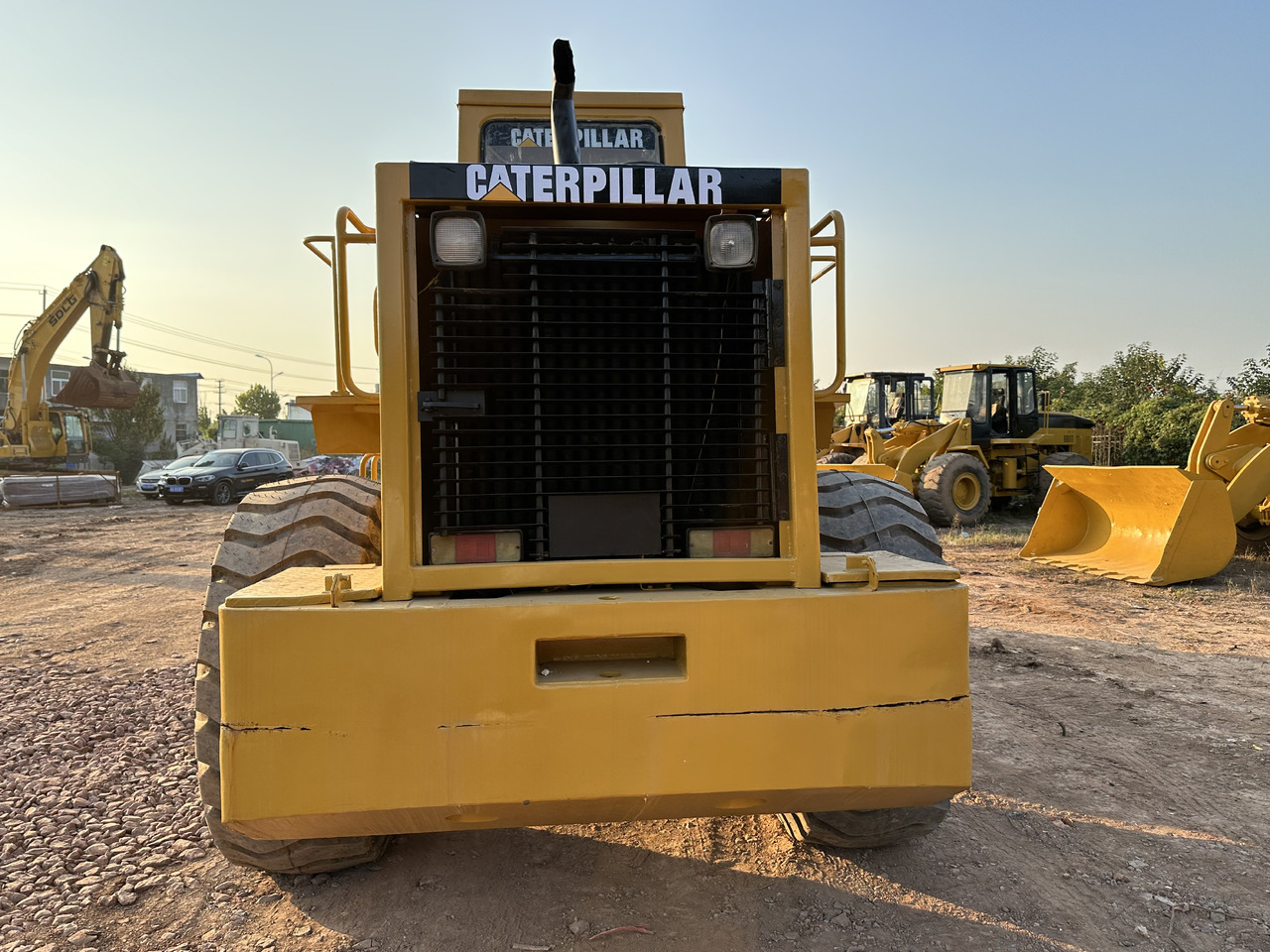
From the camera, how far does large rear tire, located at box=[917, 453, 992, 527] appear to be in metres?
13.0

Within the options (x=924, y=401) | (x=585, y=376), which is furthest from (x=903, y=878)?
(x=924, y=401)

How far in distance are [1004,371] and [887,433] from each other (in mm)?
3164

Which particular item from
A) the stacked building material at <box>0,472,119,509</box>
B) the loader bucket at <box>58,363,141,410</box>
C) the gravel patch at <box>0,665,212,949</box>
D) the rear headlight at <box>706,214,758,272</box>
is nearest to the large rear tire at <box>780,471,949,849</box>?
the rear headlight at <box>706,214,758,272</box>

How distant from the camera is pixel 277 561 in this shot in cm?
280

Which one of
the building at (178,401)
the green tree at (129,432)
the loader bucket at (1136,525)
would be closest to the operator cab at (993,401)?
the loader bucket at (1136,525)

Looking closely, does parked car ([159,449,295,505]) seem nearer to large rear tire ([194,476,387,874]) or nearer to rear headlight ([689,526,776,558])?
large rear tire ([194,476,387,874])

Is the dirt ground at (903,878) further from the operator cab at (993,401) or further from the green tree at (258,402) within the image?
the green tree at (258,402)

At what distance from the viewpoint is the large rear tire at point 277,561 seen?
2547 mm

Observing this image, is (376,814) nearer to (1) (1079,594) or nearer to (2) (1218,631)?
(2) (1218,631)

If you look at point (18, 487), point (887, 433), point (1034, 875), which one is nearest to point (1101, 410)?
point (887, 433)

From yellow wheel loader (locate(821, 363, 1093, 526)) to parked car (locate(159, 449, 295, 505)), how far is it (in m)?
15.4

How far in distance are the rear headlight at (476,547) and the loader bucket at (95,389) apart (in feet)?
79.0

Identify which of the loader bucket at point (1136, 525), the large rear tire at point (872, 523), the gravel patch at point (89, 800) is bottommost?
the gravel patch at point (89, 800)

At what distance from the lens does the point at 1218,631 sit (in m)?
6.41
